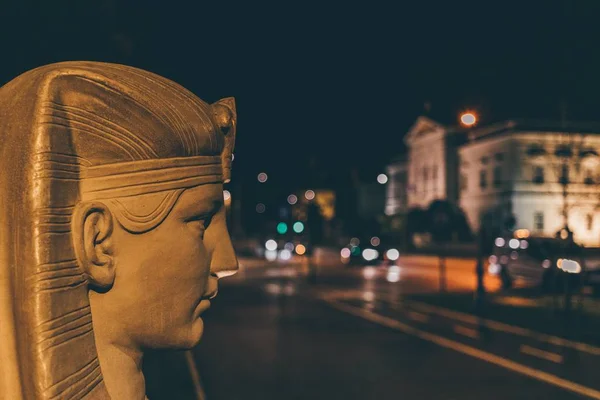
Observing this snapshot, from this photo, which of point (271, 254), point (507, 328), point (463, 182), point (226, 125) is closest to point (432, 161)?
point (463, 182)

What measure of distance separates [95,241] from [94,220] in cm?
4

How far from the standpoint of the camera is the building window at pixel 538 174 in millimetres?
73125

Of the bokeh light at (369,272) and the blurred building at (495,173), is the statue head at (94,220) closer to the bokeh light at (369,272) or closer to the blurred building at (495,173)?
the bokeh light at (369,272)

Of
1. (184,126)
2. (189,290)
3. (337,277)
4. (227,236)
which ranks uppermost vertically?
(184,126)

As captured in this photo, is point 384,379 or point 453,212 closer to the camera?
point 384,379

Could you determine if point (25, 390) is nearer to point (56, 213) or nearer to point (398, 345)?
point (56, 213)

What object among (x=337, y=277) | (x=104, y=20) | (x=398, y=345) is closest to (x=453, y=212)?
(x=337, y=277)

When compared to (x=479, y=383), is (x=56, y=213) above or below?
above

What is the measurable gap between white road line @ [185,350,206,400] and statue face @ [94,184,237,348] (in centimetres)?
831

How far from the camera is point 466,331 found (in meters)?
16.6

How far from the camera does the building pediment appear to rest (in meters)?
90.1

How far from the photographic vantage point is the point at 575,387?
1068cm

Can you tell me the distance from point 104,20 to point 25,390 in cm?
537

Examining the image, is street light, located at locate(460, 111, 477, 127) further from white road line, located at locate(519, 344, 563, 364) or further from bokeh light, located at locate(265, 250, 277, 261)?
bokeh light, located at locate(265, 250, 277, 261)
